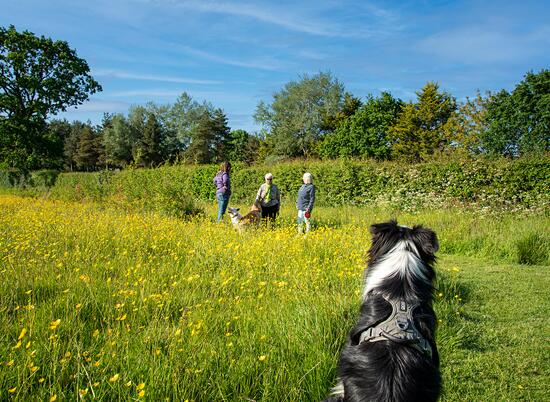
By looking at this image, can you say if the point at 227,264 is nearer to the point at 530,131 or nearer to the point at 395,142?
the point at 530,131

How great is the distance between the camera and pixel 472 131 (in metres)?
28.4

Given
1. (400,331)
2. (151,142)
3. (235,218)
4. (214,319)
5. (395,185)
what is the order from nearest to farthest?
(400,331) < (214,319) < (235,218) < (395,185) < (151,142)

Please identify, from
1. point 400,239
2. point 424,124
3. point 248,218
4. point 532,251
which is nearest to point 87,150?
point 424,124

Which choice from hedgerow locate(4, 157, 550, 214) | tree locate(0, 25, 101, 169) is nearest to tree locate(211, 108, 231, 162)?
tree locate(0, 25, 101, 169)

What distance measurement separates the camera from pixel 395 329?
85.8 inches

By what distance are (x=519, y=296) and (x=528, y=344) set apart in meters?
1.89

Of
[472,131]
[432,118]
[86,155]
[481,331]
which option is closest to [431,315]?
[481,331]

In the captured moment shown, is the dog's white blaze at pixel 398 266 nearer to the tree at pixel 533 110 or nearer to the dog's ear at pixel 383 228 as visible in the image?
the dog's ear at pixel 383 228

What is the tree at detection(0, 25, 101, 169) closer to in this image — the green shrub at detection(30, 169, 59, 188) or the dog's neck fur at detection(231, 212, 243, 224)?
the green shrub at detection(30, 169, 59, 188)

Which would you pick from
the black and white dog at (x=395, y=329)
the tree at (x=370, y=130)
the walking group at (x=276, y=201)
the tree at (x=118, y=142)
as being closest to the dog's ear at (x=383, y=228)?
the black and white dog at (x=395, y=329)

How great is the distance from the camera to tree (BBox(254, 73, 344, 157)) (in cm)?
4712

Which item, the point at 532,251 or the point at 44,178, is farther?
the point at 44,178

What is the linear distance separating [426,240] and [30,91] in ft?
118

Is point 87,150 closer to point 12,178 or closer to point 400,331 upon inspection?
point 12,178
